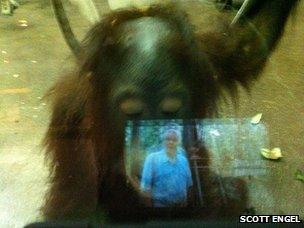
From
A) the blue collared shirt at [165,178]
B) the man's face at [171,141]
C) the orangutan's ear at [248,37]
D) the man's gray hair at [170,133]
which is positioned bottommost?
the blue collared shirt at [165,178]

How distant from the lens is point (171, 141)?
46.8 inches

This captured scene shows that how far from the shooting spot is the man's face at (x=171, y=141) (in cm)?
119

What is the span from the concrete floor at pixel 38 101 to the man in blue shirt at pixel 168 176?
145 mm

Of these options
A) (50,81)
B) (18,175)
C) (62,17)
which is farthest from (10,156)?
(62,17)

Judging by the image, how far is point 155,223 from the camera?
1.21m

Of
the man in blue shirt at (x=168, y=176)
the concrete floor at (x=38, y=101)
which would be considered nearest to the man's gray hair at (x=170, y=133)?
the man in blue shirt at (x=168, y=176)

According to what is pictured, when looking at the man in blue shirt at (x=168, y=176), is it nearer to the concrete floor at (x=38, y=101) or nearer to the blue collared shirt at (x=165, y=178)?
the blue collared shirt at (x=165, y=178)

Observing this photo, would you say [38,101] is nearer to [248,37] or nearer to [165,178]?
A: [165,178]

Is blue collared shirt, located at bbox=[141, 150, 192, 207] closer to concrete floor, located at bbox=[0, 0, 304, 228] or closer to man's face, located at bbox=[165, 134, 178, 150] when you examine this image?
man's face, located at bbox=[165, 134, 178, 150]

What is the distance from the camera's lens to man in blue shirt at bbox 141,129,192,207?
1194 millimetres

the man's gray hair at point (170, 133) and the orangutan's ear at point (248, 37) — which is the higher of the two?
the orangutan's ear at point (248, 37)

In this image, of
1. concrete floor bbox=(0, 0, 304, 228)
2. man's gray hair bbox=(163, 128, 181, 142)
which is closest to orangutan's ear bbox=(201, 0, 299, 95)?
concrete floor bbox=(0, 0, 304, 228)

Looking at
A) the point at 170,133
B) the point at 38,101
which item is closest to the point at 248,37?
the point at 170,133

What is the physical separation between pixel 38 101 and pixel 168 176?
29 cm
